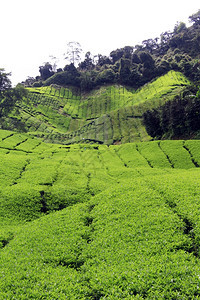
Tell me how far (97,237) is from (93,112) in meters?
102

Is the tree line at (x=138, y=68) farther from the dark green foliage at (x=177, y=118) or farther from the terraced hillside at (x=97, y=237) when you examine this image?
the terraced hillside at (x=97, y=237)

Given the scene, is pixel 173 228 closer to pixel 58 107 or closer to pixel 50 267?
pixel 50 267

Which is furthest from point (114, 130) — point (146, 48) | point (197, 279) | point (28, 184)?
point (146, 48)

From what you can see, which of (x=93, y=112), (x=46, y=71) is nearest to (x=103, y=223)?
(x=93, y=112)

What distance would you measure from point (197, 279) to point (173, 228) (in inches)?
144

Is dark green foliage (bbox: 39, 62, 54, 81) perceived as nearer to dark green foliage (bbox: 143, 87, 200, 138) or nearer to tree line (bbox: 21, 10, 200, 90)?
tree line (bbox: 21, 10, 200, 90)

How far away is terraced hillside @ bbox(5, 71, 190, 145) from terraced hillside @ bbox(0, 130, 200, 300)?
127 feet

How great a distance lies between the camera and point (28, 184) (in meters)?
20.3

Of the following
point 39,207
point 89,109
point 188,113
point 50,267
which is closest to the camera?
point 50,267

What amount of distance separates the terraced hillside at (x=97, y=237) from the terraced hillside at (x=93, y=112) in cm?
3869

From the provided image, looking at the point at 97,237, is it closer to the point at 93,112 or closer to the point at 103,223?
the point at 103,223

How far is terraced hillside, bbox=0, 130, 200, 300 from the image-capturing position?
28.9 ft

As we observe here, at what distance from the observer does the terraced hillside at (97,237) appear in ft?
28.9

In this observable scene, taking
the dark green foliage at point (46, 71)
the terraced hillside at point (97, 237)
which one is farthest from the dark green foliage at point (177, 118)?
the dark green foliage at point (46, 71)
